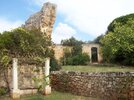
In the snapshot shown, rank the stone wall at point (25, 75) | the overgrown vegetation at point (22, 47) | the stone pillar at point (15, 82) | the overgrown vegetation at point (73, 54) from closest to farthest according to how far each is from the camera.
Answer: the stone pillar at point (15, 82), the overgrown vegetation at point (22, 47), the stone wall at point (25, 75), the overgrown vegetation at point (73, 54)

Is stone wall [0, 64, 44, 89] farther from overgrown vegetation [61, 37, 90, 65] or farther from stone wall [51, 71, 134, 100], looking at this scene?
overgrown vegetation [61, 37, 90, 65]

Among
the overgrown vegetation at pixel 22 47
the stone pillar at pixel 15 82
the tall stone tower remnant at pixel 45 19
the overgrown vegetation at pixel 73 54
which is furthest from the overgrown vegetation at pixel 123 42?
the stone pillar at pixel 15 82

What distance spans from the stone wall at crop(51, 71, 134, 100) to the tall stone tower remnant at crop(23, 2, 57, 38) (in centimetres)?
329

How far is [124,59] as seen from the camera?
3459 centimetres

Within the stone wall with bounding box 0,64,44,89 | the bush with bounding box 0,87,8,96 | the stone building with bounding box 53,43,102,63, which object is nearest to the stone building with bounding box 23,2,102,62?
the stone wall with bounding box 0,64,44,89

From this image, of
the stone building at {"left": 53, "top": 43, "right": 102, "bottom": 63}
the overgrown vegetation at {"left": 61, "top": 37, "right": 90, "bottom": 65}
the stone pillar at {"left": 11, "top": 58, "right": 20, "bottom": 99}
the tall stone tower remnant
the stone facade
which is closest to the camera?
the stone pillar at {"left": 11, "top": 58, "right": 20, "bottom": 99}

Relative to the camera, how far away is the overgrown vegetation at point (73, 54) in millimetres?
35469

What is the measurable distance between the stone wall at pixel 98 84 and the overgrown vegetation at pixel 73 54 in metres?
14.9

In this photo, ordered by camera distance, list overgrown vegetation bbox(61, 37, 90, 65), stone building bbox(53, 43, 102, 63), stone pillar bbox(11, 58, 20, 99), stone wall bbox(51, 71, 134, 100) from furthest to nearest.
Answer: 1. stone building bbox(53, 43, 102, 63)
2. overgrown vegetation bbox(61, 37, 90, 65)
3. stone pillar bbox(11, 58, 20, 99)
4. stone wall bbox(51, 71, 134, 100)

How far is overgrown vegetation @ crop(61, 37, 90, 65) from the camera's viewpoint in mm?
35469

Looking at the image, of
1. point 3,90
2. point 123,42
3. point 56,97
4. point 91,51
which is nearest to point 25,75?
point 3,90

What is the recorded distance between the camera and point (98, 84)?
16922 mm

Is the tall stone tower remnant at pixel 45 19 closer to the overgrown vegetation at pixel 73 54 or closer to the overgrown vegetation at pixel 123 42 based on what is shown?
the overgrown vegetation at pixel 123 42

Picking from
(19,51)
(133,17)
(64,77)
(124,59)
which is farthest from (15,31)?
(133,17)
